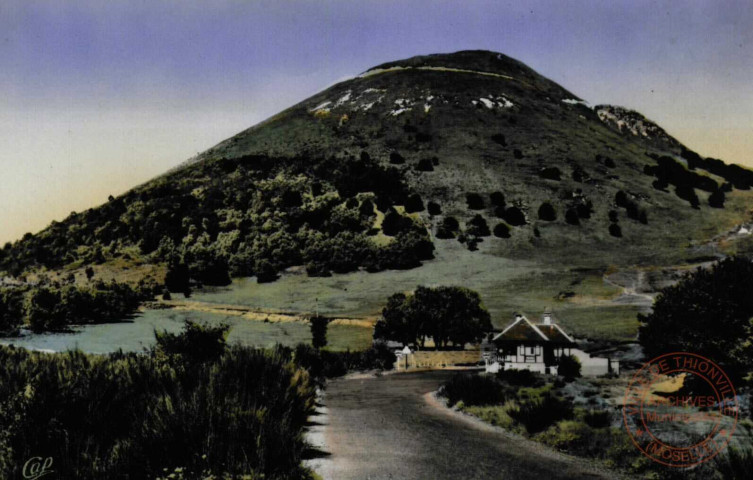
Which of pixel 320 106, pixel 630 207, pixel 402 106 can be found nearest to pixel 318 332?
pixel 630 207

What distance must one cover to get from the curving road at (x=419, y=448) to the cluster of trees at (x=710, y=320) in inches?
422

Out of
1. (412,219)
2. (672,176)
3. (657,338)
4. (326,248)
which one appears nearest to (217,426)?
(657,338)

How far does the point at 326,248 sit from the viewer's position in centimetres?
6525

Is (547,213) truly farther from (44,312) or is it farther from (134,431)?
(134,431)

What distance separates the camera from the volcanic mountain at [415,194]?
6594cm

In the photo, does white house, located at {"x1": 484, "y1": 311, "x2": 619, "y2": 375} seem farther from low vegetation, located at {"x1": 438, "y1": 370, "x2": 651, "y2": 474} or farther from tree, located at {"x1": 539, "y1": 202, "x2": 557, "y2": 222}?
tree, located at {"x1": 539, "y1": 202, "x2": 557, "y2": 222}

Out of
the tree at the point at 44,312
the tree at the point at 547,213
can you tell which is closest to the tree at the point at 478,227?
the tree at the point at 547,213

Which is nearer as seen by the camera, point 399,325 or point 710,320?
point 710,320

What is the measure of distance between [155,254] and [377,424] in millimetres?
55233

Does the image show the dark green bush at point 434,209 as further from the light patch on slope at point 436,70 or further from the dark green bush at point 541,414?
the light patch on slope at point 436,70

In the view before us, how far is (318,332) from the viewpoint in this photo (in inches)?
1588

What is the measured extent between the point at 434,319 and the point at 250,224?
3784cm

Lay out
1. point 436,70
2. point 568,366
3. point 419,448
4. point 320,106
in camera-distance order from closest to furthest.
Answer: point 419,448
point 568,366
point 320,106
point 436,70

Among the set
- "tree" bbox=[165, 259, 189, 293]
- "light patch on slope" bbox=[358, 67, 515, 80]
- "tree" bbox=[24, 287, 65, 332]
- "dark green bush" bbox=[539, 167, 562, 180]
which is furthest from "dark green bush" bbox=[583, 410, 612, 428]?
"light patch on slope" bbox=[358, 67, 515, 80]
